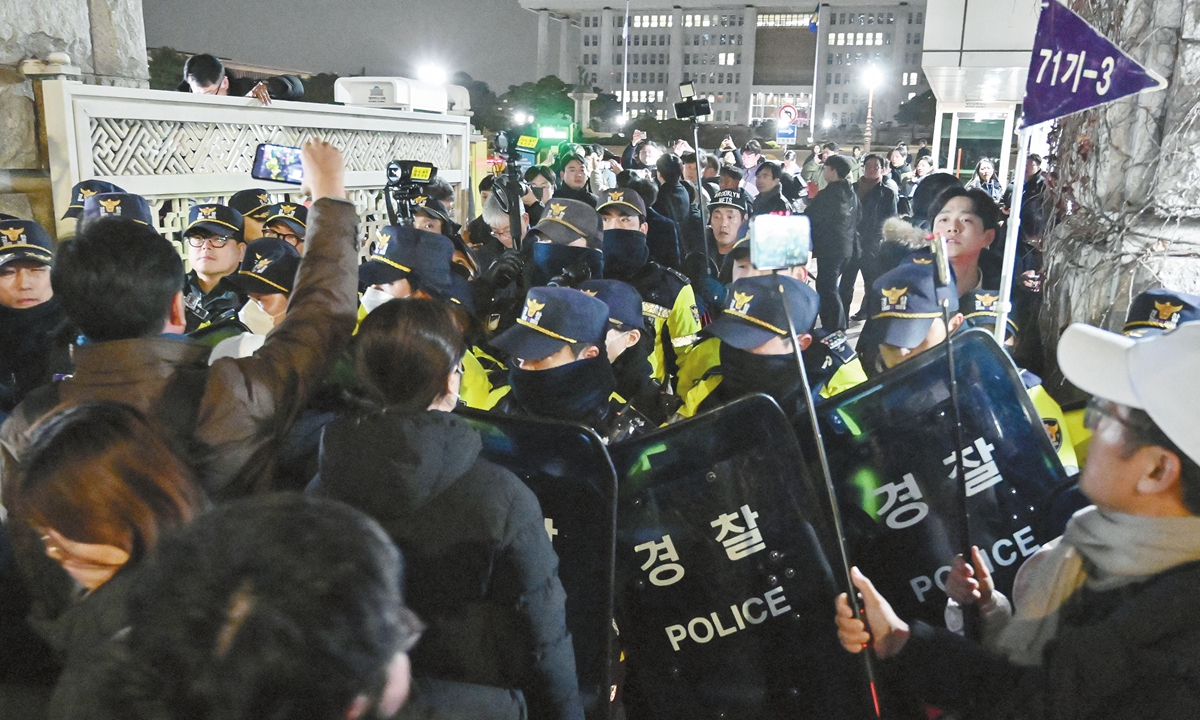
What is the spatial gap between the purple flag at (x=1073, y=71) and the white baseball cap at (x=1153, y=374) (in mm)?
2006

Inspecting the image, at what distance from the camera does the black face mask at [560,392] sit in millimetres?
2832

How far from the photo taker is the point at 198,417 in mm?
1955

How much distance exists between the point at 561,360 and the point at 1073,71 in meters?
2.17

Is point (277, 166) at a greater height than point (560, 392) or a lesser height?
greater

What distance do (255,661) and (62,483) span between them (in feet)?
2.37

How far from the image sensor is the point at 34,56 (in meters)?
5.71

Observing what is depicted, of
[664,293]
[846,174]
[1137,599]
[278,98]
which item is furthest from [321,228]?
[846,174]

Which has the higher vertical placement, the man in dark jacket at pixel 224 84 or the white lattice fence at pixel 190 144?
the man in dark jacket at pixel 224 84

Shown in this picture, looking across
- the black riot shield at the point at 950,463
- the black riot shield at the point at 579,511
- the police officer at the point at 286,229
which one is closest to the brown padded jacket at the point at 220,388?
the black riot shield at the point at 579,511

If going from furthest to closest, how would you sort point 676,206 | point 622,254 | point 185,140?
point 676,206, point 185,140, point 622,254

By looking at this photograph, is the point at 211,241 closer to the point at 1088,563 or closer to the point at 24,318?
the point at 24,318

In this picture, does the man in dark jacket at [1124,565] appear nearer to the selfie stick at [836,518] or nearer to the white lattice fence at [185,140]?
the selfie stick at [836,518]

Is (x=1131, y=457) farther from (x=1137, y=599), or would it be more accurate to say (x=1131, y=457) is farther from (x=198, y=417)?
(x=198, y=417)

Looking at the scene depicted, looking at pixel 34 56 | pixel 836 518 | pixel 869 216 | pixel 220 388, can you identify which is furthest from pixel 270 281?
pixel 869 216
